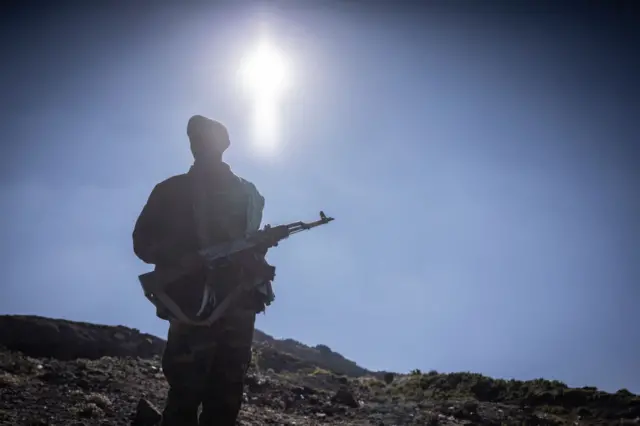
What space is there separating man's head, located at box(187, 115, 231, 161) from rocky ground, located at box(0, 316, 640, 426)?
14.1 feet

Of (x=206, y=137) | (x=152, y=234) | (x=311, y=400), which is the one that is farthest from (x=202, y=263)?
(x=311, y=400)

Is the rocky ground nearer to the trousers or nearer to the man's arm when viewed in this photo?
the trousers

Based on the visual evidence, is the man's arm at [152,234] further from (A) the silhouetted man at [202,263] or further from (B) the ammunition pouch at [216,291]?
(B) the ammunition pouch at [216,291]

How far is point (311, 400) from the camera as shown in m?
10.8

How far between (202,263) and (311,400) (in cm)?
759

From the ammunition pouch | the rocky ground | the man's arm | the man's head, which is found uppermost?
the man's head

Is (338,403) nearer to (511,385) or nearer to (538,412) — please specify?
(538,412)

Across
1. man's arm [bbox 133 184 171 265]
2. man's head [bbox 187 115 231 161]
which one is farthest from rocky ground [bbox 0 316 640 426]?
man's head [bbox 187 115 231 161]

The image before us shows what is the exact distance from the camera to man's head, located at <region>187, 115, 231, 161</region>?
4.70m

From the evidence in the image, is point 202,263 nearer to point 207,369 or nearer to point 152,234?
point 152,234

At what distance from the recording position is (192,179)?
4719 millimetres

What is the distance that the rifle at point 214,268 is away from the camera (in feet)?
13.3

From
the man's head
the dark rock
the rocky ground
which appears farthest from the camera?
the dark rock

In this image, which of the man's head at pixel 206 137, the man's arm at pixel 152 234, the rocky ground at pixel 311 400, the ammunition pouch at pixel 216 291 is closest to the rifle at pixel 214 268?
the ammunition pouch at pixel 216 291
